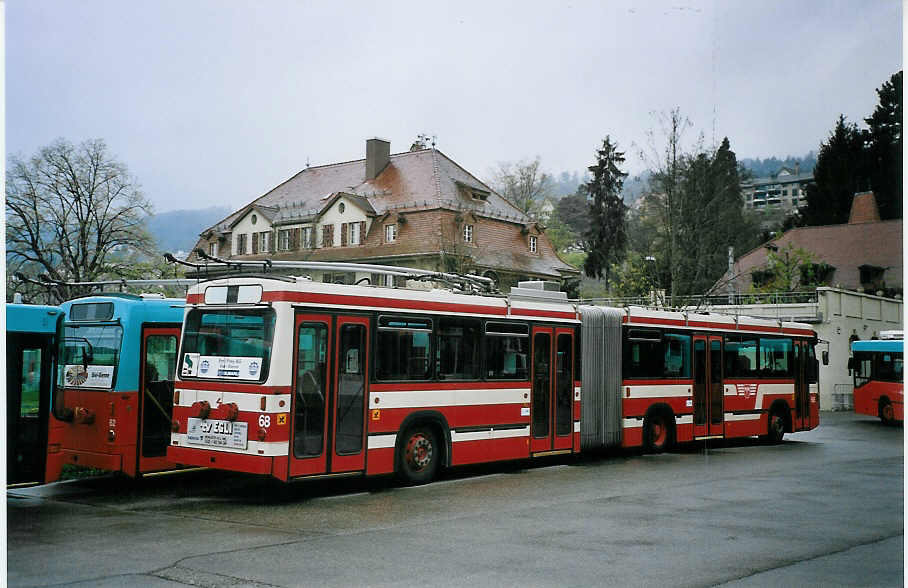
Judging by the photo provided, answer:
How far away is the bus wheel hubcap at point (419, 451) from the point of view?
11773 mm

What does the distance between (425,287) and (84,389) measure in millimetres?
4282

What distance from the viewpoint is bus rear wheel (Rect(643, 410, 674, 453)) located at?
15.7 m

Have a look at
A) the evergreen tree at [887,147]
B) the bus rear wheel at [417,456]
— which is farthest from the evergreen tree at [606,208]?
the evergreen tree at [887,147]

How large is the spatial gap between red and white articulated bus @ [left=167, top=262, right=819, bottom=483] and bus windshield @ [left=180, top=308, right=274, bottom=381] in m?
0.02

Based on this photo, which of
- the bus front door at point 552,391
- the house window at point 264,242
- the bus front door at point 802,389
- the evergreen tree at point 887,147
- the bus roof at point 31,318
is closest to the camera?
the evergreen tree at point 887,147

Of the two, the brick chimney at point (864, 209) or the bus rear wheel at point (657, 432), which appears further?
the bus rear wheel at point (657, 432)

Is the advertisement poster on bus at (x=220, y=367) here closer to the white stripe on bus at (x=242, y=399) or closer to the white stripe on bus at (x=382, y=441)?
the white stripe on bus at (x=242, y=399)

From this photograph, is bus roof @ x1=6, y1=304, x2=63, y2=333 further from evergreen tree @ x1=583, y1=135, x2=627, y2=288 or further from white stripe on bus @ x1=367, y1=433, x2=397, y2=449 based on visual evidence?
evergreen tree @ x1=583, y1=135, x2=627, y2=288

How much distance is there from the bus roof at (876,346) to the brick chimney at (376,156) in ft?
19.5

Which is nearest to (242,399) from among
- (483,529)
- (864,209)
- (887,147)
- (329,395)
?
(329,395)

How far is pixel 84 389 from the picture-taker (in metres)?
11.4

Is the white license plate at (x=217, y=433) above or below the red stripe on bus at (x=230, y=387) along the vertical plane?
below

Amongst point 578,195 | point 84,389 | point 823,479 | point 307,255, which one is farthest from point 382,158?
point 823,479

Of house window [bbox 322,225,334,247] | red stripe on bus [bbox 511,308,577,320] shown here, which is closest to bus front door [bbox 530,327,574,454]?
red stripe on bus [bbox 511,308,577,320]
